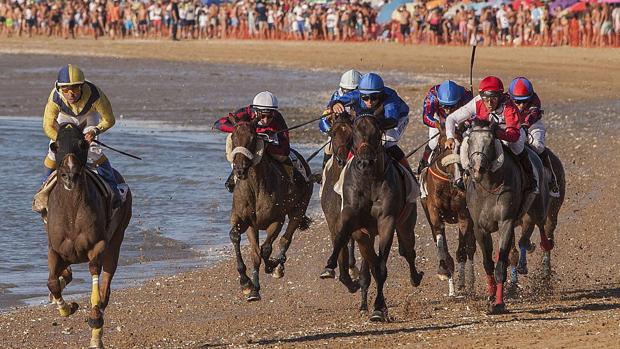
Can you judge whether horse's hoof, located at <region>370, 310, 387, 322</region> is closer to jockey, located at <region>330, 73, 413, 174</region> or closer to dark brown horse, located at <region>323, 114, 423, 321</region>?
dark brown horse, located at <region>323, 114, 423, 321</region>

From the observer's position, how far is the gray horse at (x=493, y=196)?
13.6 metres

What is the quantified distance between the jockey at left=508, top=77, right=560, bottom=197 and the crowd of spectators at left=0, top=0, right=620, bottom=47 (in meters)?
32.9

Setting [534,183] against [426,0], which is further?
[426,0]

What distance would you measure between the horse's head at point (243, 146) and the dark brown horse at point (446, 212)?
2.16m

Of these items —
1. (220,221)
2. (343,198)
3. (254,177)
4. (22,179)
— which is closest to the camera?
(343,198)

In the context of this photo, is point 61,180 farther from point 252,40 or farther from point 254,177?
point 252,40

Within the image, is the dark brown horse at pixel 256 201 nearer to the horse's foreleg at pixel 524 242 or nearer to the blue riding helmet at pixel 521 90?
the horse's foreleg at pixel 524 242

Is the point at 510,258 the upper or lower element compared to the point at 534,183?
lower

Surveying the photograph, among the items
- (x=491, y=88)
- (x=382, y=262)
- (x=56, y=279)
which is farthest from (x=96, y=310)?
(x=491, y=88)

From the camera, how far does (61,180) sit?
39.9 feet

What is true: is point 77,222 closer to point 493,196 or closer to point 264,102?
point 264,102

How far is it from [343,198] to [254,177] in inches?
64.5

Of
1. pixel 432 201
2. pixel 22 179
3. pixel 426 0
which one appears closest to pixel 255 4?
pixel 426 0

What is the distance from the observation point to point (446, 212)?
52.1ft
